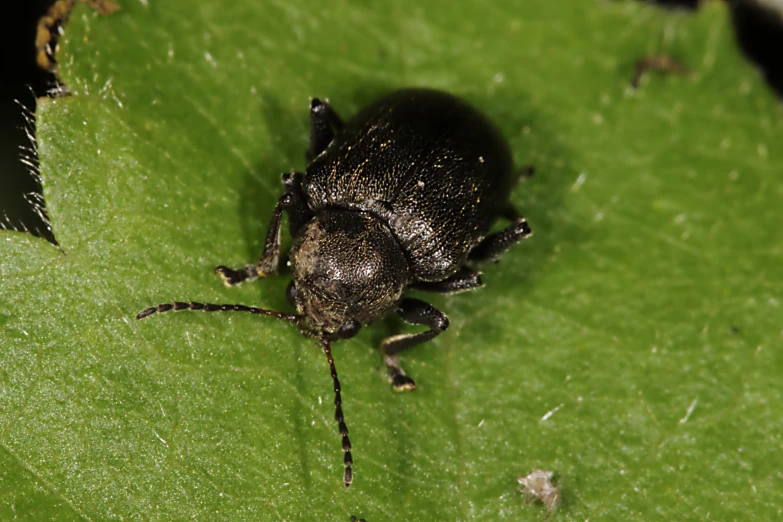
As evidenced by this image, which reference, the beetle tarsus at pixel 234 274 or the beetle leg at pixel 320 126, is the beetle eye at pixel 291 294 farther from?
the beetle leg at pixel 320 126

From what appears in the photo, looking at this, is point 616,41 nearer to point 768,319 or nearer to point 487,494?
point 768,319

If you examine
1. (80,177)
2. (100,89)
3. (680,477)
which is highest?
(100,89)

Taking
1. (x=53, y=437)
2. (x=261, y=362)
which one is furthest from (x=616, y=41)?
(x=53, y=437)

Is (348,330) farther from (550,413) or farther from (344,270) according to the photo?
(550,413)

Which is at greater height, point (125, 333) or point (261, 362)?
point (125, 333)

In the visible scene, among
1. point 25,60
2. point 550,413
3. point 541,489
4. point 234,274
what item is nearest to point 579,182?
point 550,413

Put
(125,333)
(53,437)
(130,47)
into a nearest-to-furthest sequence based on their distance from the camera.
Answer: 1. (53,437)
2. (125,333)
3. (130,47)

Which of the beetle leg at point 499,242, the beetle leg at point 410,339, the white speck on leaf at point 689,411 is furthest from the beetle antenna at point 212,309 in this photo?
the white speck on leaf at point 689,411
